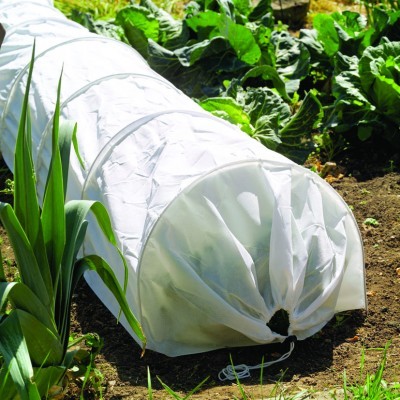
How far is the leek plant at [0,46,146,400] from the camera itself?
294 cm

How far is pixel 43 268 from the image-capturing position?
3143mm

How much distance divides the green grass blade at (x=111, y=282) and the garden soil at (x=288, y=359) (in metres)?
0.39

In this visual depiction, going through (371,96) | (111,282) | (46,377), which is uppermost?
(111,282)

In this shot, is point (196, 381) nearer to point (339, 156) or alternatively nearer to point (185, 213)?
point (185, 213)

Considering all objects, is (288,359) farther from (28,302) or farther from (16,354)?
(16,354)

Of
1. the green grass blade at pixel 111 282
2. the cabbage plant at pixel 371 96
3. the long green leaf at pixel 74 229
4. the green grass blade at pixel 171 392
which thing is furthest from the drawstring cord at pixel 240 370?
the cabbage plant at pixel 371 96

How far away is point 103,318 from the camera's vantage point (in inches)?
161

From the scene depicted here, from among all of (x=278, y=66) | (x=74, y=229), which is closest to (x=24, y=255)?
(x=74, y=229)

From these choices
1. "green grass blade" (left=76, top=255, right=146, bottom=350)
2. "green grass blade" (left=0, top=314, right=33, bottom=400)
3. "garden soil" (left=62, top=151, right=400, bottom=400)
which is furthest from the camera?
"garden soil" (left=62, top=151, right=400, bottom=400)

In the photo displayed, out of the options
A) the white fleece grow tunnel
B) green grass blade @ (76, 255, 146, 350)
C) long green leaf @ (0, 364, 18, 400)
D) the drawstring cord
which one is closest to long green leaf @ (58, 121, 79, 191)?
green grass blade @ (76, 255, 146, 350)

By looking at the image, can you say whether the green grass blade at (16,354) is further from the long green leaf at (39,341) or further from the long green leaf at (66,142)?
the long green leaf at (66,142)

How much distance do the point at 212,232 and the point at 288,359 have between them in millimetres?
643

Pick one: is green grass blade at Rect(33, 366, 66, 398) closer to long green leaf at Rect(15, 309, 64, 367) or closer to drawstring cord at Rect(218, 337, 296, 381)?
long green leaf at Rect(15, 309, 64, 367)

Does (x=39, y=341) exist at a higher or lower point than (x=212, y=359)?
higher
